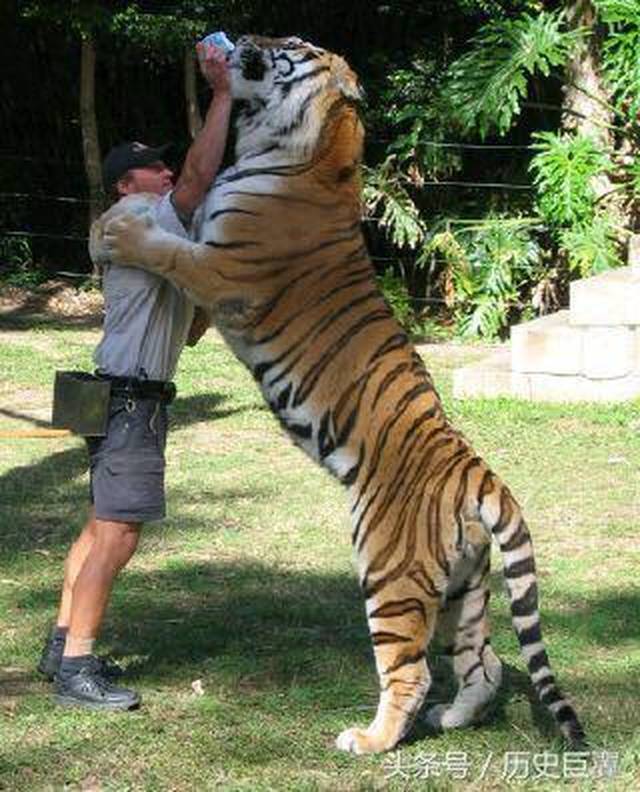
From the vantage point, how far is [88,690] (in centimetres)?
522

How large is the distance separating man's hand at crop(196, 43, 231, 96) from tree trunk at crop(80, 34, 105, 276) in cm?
1172

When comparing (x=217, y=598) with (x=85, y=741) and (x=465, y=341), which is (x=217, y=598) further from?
(x=465, y=341)

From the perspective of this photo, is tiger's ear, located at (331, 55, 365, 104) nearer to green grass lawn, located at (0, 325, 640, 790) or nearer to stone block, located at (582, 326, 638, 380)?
green grass lawn, located at (0, 325, 640, 790)

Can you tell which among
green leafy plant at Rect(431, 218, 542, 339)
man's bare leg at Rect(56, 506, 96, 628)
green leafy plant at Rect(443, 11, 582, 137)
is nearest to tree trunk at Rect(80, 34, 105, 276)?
green leafy plant at Rect(431, 218, 542, 339)

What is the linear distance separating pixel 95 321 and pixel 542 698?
456 inches

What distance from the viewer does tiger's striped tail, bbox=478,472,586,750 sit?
185 inches

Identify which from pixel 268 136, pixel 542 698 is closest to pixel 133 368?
pixel 268 136

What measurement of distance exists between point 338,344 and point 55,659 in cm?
154

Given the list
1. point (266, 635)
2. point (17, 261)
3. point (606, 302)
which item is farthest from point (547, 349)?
point (17, 261)

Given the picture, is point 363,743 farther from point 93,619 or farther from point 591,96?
point 591,96

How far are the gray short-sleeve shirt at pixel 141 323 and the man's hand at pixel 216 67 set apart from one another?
0.41 meters

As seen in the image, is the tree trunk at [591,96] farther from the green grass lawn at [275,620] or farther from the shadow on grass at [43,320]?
the shadow on grass at [43,320]

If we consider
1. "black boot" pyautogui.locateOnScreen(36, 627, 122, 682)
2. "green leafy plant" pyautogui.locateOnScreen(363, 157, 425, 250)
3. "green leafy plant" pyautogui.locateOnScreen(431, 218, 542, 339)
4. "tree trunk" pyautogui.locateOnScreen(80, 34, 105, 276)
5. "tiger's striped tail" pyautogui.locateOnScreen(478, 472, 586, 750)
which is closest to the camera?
"tiger's striped tail" pyautogui.locateOnScreen(478, 472, 586, 750)

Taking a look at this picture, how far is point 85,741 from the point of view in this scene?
4.98 metres
